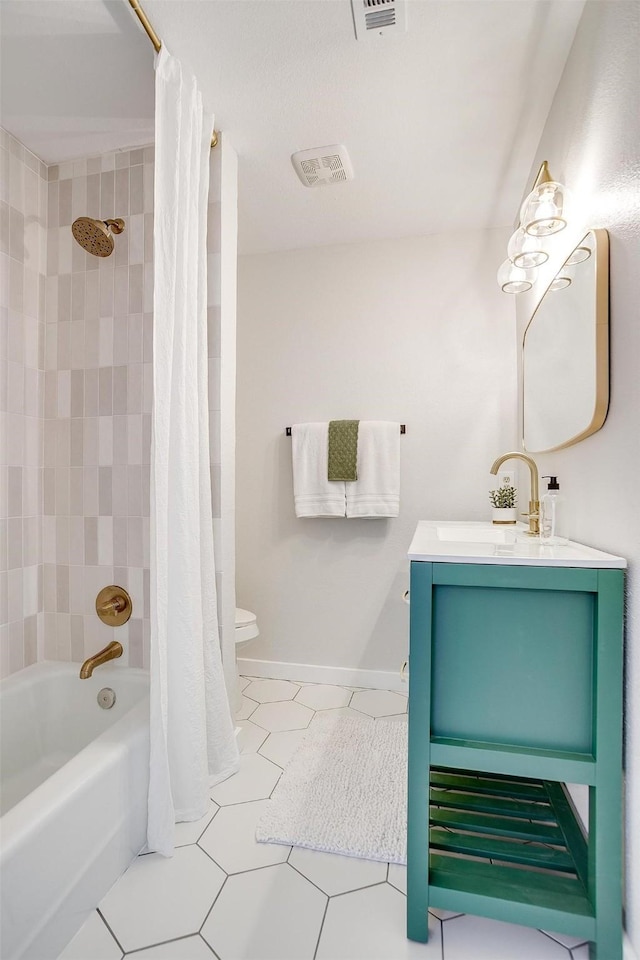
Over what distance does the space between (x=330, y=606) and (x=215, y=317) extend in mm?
1542

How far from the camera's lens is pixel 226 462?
70.6 inches

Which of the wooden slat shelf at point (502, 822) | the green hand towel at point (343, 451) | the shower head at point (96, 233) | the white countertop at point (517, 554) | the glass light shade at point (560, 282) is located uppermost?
the shower head at point (96, 233)

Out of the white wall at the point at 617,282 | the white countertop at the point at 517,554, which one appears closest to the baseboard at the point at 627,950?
the white wall at the point at 617,282

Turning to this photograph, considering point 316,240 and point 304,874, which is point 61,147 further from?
point 304,874

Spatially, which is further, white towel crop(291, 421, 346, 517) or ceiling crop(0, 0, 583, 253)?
white towel crop(291, 421, 346, 517)

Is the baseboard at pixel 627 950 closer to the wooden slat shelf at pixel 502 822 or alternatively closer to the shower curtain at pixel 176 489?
the wooden slat shelf at pixel 502 822

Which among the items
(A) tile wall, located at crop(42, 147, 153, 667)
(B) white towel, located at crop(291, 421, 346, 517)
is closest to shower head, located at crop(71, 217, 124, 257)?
(A) tile wall, located at crop(42, 147, 153, 667)

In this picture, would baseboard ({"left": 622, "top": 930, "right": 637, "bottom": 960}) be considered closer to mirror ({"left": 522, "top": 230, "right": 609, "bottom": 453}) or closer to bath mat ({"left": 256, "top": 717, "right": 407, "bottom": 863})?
bath mat ({"left": 256, "top": 717, "right": 407, "bottom": 863})

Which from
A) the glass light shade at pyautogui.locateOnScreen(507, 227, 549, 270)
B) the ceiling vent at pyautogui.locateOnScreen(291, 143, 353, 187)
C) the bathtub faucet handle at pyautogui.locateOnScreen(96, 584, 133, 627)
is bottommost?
the bathtub faucet handle at pyautogui.locateOnScreen(96, 584, 133, 627)

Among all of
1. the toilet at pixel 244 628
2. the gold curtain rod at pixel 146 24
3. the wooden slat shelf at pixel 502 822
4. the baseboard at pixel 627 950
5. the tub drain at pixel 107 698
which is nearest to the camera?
the baseboard at pixel 627 950

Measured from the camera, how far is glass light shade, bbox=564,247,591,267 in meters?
1.24

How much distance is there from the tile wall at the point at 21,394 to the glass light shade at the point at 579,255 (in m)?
1.86

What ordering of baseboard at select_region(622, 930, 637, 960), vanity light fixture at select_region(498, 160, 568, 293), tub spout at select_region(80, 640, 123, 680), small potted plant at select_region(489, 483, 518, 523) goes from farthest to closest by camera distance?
small potted plant at select_region(489, 483, 518, 523) < tub spout at select_region(80, 640, 123, 680) < vanity light fixture at select_region(498, 160, 568, 293) < baseboard at select_region(622, 930, 637, 960)

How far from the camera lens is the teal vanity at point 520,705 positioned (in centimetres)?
100
